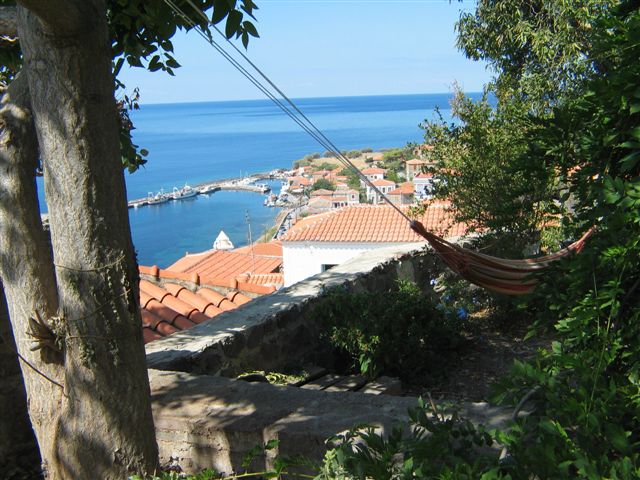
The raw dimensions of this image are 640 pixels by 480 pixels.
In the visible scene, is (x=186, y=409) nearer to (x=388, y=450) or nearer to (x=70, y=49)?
(x=388, y=450)

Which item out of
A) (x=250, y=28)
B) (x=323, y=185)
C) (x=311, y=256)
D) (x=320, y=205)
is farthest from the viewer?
(x=323, y=185)

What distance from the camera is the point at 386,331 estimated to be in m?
3.87

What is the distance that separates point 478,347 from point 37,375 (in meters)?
3.32

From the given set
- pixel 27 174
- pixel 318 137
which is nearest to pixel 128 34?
pixel 318 137

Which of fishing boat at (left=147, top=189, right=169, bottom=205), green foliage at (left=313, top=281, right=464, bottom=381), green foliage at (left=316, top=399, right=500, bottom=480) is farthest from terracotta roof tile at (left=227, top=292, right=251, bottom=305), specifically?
fishing boat at (left=147, top=189, right=169, bottom=205)

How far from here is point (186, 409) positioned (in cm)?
257

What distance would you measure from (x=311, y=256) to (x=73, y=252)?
49.7ft

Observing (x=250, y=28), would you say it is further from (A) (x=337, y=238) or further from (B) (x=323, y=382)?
(A) (x=337, y=238)

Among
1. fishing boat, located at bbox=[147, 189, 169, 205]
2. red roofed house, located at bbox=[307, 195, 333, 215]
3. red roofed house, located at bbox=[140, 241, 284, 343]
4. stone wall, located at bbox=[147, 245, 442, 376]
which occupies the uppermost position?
stone wall, located at bbox=[147, 245, 442, 376]

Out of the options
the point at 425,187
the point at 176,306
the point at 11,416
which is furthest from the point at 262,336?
the point at 425,187

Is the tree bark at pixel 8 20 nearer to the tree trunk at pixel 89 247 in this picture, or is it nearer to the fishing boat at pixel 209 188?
the tree trunk at pixel 89 247

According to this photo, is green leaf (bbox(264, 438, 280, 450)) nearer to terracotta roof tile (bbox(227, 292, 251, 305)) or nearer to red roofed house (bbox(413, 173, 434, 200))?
terracotta roof tile (bbox(227, 292, 251, 305))

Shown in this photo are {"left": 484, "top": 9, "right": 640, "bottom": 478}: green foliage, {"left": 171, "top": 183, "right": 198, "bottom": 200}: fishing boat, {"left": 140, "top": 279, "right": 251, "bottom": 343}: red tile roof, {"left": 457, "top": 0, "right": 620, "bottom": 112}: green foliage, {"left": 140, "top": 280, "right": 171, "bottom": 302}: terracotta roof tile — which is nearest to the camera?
{"left": 484, "top": 9, "right": 640, "bottom": 478}: green foliage

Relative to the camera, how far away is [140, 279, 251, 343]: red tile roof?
195 inches
